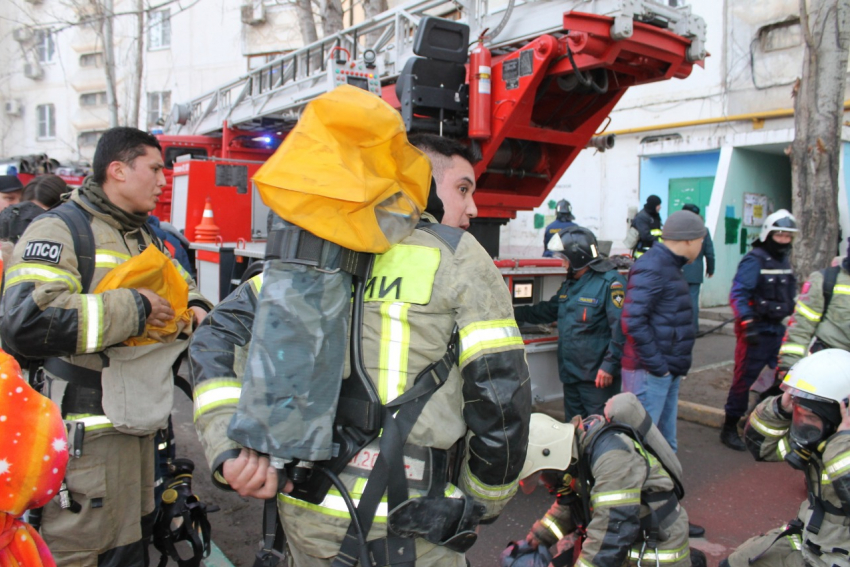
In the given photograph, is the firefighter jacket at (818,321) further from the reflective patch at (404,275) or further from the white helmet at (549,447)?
the reflective patch at (404,275)

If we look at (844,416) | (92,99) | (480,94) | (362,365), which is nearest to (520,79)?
(480,94)

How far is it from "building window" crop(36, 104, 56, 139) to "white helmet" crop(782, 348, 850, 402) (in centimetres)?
3355

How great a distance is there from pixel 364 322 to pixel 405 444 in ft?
0.99

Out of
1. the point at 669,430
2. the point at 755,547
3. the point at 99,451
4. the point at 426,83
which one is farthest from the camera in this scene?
the point at 426,83

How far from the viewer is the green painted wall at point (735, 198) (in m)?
10.5

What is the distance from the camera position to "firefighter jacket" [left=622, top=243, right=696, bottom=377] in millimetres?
3936

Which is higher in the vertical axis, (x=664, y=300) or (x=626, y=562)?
(x=664, y=300)

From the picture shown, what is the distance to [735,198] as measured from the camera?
10633 millimetres

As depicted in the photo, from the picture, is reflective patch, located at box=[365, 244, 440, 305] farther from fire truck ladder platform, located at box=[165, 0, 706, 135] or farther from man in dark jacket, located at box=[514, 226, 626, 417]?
fire truck ladder platform, located at box=[165, 0, 706, 135]

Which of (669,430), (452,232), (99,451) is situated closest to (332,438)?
(452,232)

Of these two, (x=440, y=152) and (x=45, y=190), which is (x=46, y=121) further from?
(x=440, y=152)

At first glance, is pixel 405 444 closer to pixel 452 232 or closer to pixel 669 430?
pixel 452 232

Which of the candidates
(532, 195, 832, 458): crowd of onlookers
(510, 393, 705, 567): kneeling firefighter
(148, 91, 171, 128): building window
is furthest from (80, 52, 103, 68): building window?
(510, 393, 705, 567): kneeling firefighter

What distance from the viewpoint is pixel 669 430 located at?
4305 mm
